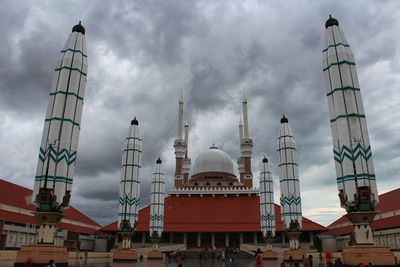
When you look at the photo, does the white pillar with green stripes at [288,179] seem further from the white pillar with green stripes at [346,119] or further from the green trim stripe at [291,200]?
the white pillar with green stripes at [346,119]

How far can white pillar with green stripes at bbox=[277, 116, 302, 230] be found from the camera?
104 ft

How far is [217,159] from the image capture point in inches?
2928

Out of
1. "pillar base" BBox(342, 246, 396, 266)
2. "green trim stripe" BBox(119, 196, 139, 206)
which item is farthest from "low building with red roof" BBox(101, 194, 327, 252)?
"pillar base" BBox(342, 246, 396, 266)

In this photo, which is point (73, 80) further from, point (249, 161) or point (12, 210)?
point (249, 161)

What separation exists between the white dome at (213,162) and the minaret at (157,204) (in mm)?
27776

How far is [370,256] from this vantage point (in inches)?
730

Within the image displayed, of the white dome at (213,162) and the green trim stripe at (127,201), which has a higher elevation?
the white dome at (213,162)

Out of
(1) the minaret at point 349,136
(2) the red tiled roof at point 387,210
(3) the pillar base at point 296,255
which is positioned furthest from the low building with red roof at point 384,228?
(1) the minaret at point 349,136

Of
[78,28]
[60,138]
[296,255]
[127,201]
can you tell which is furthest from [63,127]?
[296,255]

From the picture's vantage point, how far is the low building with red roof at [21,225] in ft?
130

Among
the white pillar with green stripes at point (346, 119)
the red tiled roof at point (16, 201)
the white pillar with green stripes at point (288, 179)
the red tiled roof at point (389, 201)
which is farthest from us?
the red tiled roof at point (389, 201)

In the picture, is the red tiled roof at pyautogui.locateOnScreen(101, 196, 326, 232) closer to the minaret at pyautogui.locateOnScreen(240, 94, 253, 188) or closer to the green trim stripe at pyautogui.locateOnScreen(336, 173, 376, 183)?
the minaret at pyautogui.locateOnScreen(240, 94, 253, 188)

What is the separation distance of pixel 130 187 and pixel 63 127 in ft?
42.4

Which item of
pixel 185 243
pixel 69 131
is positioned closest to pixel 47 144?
pixel 69 131
